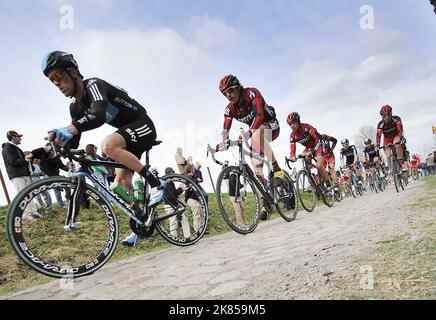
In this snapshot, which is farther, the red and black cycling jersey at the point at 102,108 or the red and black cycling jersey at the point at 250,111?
the red and black cycling jersey at the point at 250,111

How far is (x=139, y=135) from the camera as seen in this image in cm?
431

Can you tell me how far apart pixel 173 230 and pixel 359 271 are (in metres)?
3.80

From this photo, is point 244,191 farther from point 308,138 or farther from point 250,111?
point 308,138

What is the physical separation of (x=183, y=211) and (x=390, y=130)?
9.26 meters

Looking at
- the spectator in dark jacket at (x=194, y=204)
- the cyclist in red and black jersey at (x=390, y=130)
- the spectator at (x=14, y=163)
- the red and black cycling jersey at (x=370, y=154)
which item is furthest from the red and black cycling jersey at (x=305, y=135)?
the spectator at (x=14, y=163)

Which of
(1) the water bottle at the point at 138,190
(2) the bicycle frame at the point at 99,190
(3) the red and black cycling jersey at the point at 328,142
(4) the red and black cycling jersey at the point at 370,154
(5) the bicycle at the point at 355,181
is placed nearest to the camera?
(2) the bicycle frame at the point at 99,190

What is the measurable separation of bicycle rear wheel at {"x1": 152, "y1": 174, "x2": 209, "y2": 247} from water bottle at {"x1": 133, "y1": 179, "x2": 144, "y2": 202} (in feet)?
1.08

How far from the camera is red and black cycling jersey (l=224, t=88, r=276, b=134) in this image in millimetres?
6105

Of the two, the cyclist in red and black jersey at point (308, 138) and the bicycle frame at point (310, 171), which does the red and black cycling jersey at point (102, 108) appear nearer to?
the bicycle frame at point (310, 171)

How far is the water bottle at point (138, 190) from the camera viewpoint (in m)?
4.46

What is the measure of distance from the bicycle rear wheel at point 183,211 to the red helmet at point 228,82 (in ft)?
6.61

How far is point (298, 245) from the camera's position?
3592mm

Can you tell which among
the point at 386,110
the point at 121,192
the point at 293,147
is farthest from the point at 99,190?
the point at 386,110
